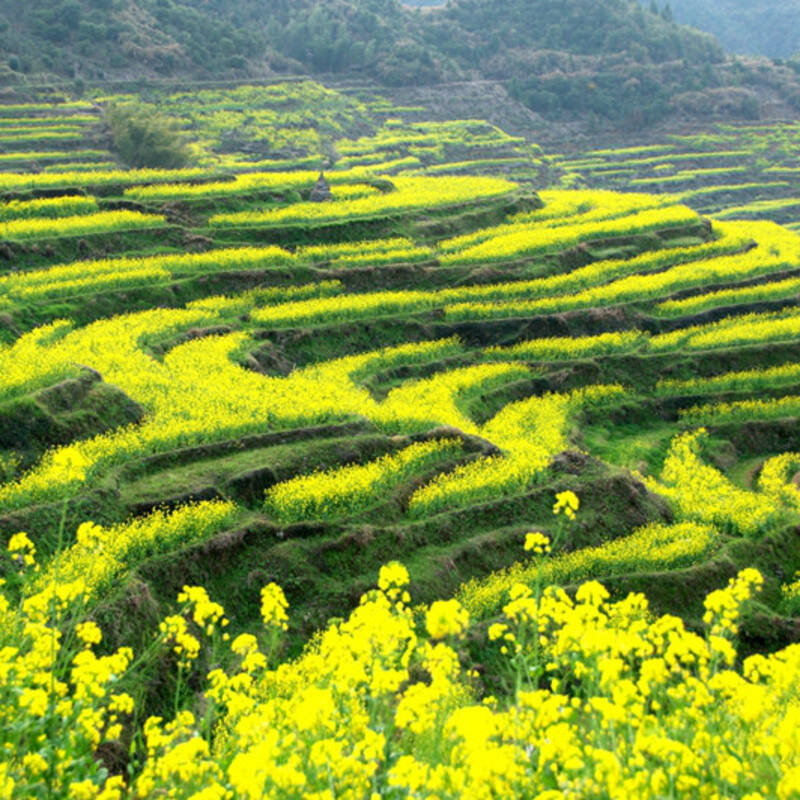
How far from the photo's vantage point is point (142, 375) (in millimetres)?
22281

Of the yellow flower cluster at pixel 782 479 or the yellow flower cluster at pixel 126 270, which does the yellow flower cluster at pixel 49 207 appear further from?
the yellow flower cluster at pixel 782 479

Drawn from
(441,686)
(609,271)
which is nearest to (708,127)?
(609,271)

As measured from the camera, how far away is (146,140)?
51.1 meters

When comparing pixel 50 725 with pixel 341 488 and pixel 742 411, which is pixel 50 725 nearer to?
pixel 341 488

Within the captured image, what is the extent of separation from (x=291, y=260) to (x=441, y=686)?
95.5 feet

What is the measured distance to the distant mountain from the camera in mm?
155000

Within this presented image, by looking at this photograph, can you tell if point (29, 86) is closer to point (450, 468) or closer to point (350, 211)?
point (350, 211)

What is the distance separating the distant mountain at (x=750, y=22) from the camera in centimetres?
15500

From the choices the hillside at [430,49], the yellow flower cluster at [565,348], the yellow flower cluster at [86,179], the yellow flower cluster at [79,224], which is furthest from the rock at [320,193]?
the hillside at [430,49]

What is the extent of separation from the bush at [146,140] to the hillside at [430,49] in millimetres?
18503

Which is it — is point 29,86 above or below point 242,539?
below

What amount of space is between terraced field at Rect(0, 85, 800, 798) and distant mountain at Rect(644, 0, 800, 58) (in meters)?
129

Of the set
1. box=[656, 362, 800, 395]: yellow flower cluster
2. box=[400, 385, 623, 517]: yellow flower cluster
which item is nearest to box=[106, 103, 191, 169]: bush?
box=[400, 385, 623, 517]: yellow flower cluster

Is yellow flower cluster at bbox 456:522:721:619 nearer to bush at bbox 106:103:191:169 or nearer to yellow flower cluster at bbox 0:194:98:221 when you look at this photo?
yellow flower cluster at bbox 0:194:98:221
